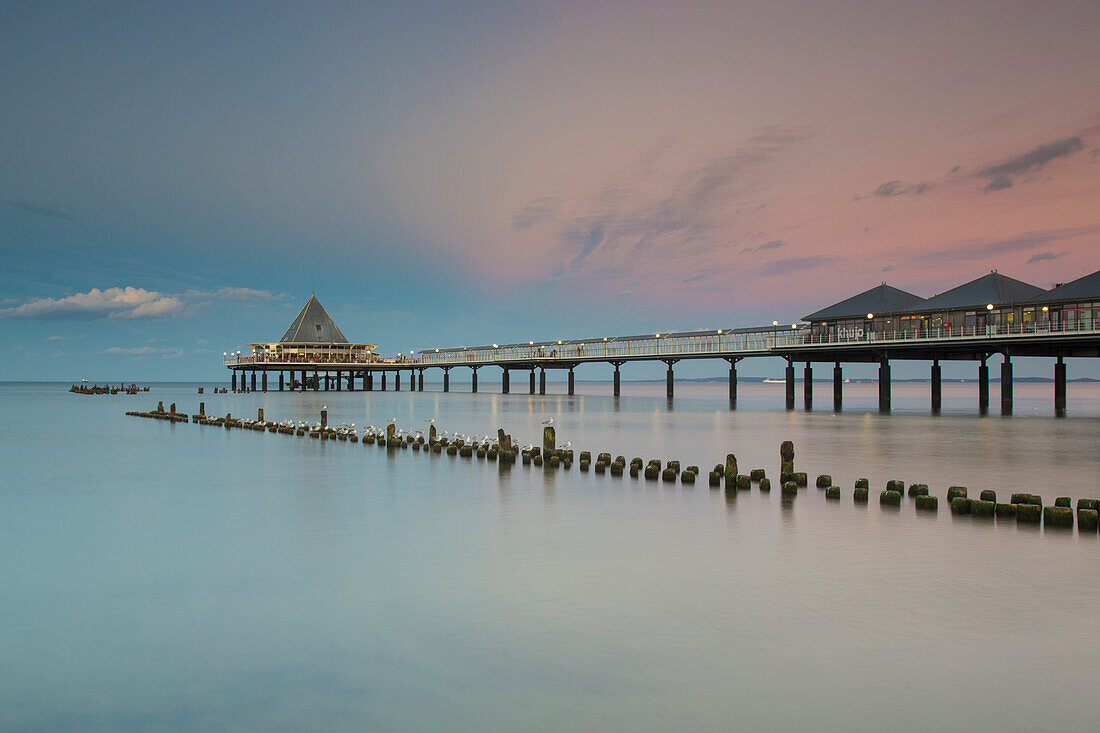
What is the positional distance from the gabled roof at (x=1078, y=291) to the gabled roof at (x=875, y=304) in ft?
32.8

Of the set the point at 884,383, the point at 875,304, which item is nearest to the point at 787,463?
the point at 884,383

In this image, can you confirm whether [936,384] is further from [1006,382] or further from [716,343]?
[716,343]

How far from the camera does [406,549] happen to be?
12438mm

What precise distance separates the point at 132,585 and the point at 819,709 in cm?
919

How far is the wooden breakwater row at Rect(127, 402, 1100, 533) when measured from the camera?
13.2 meters

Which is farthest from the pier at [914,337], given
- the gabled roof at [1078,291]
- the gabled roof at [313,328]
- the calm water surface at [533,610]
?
the gabled roof at [313,328]

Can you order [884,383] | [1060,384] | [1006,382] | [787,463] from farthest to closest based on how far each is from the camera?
[884,383] < [1060,384] < [1006,382] < [787,463]

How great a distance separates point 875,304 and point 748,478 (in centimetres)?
4035

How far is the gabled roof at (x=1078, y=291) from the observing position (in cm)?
3950

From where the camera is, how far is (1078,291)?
132 feet

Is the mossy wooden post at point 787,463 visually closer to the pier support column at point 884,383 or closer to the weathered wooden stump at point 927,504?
the weathered wooden stump at point 927,504

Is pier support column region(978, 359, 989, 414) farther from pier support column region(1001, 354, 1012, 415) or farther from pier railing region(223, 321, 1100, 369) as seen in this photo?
pier railing region(223, 321, 1100, 369)

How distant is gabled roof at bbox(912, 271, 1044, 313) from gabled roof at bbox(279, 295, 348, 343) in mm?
73219

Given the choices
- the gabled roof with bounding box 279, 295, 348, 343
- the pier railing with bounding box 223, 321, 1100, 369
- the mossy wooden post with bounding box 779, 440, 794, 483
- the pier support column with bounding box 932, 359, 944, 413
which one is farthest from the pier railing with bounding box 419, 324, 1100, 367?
the mossy wooden post with bounding box 779, 440, 794, 483
